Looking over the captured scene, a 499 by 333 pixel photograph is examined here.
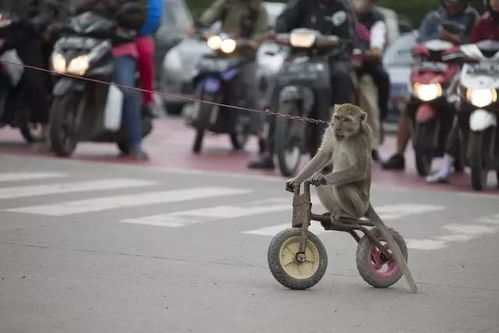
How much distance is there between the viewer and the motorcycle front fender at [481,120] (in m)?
14.3

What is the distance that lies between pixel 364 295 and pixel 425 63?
8.10 m

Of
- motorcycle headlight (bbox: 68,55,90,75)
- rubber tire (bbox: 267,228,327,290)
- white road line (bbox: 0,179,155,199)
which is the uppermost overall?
rubber tire (bbox: 267,228,327,290)

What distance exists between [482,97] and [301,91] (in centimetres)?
196

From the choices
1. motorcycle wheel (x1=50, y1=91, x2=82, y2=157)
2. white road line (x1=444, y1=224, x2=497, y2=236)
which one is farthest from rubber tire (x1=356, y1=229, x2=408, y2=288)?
motorcycle wheel (x1=50, y1=91, x2=82, y2=157)

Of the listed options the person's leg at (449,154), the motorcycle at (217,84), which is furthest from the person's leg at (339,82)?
the motorcycle at (217,84)

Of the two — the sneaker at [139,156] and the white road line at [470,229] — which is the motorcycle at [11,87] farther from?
the white road line at [470,229]

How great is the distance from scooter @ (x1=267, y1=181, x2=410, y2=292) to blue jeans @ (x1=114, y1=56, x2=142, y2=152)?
8.18 metres

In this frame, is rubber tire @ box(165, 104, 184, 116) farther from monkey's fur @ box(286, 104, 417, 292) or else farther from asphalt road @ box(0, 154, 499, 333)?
monkey's fur @ box(286, 104, 417, 292)

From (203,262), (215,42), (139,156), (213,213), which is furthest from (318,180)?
(215,42)

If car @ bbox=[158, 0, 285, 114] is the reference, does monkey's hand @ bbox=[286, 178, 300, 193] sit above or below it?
above

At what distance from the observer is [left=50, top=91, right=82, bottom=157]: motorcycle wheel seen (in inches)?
625

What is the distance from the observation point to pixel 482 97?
47.2ft

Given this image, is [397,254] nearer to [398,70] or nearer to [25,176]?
[25,176]

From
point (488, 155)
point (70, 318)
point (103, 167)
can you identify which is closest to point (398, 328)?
point (70, 318)
